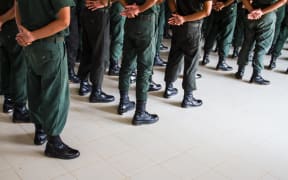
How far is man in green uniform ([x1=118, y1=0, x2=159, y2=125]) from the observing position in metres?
2.60

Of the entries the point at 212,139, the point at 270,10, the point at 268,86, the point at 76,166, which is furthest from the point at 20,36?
the point at 268,86

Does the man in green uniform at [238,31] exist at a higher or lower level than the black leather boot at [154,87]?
higher

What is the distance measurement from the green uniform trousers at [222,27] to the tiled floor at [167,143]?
966 mm

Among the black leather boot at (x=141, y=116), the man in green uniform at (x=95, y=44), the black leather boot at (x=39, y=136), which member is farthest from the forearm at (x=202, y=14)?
the black leather boot at (x=39, y=136)

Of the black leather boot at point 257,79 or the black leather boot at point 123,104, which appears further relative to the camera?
the black leather boot at point 257,79

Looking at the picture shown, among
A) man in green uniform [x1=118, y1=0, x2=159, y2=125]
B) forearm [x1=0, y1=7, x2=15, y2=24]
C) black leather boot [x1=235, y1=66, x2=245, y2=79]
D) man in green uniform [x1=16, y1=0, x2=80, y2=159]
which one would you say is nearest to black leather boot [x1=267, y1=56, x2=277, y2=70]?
black leather boot [x1=235, y1=66, x2=245, y2=79]

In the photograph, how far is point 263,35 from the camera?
12.3 ft

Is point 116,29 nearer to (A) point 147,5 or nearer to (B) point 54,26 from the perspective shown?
(A) point 147,5

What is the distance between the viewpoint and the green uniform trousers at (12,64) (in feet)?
8.19

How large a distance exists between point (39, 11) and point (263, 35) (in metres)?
2.67

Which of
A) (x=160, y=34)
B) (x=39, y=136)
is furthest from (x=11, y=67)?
(x=160, y=34)

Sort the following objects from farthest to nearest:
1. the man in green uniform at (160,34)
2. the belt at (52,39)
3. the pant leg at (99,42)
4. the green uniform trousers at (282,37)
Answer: the green uniform trousers at (282,37)
the man in green uniform at (160,34)
the pant leg at (99,42)
the belt at (52,39)

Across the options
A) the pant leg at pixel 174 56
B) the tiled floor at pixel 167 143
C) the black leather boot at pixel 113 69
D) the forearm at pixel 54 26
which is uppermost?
the forearm at pixel 54 26

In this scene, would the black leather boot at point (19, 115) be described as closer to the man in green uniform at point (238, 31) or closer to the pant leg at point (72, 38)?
the pant leg at point (72, 38)
